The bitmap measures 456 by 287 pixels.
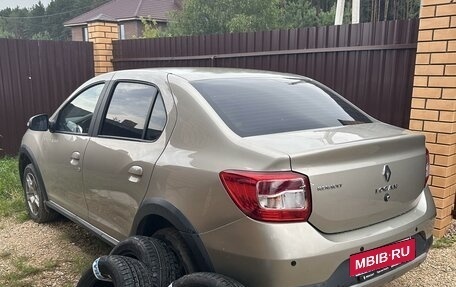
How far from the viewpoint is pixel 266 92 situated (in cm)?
289

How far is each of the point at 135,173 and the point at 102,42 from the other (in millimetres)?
6488

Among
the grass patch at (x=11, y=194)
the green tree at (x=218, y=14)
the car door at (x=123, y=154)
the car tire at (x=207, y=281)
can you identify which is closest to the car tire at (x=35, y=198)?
the grass patch at (x=11, y=194)

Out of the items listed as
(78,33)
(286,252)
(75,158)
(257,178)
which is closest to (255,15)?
(78,33)

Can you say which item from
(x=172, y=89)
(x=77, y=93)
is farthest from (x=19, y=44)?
(x=172, y=89)

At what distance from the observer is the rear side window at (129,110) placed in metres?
2.98

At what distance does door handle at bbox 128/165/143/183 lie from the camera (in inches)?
109

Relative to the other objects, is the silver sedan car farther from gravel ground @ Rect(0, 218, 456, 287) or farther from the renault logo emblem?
gravel ground @ Rect(0, 218, 456, 287)

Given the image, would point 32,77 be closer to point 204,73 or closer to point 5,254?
point 5,254

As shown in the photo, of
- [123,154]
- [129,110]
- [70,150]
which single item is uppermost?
[129,110]

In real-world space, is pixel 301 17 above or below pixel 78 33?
above

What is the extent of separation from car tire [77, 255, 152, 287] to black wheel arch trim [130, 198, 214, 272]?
0.29 meters

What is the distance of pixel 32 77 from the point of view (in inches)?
313

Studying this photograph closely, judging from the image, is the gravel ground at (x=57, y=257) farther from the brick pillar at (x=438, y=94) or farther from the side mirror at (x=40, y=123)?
the side mirror at (x=40, y=123)

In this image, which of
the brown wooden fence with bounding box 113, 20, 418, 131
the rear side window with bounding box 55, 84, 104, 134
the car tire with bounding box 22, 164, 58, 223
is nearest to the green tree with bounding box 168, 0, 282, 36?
the brown wooden fence with bounding box 113, 20, 418, 131
